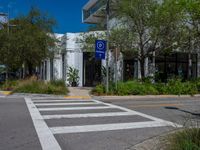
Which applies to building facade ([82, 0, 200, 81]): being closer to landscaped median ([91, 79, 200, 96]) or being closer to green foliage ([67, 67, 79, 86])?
green foliage ([67, 67, 79, 86])

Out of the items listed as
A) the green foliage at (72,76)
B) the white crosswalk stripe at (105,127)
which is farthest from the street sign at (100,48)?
the white crosswalk stripe at (105,127)

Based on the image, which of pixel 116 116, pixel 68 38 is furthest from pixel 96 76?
pixel 116 116

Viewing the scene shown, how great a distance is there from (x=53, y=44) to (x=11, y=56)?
5793 mm

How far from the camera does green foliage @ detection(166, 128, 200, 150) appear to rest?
5477 millimetres

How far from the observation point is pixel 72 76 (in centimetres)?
2973

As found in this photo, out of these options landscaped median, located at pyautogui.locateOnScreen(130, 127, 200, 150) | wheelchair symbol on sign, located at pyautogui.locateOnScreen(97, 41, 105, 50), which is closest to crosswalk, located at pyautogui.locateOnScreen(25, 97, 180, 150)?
landscaped median, located at pyautogui.locateOnScreen(130, 127, 200, 150)

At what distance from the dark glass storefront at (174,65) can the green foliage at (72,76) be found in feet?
25.0

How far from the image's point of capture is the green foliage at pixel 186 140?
548 cm

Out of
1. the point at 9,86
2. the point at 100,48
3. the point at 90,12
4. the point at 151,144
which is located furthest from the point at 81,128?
the point at 90,12

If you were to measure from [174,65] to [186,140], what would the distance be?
1092 inches

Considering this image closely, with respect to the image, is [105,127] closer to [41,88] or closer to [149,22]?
[41,88]

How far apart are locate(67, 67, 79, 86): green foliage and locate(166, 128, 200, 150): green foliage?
77.8ft

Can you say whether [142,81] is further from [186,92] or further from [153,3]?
[153,3]

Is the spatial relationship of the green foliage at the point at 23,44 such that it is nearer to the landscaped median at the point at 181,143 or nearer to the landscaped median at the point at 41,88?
the landscaped median at the point at 41,88
